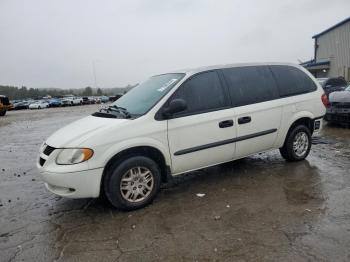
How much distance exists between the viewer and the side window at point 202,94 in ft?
14.2

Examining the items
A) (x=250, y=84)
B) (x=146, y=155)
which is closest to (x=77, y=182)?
(x=146, y=155)

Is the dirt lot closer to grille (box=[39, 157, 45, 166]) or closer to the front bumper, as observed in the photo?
the front bumper

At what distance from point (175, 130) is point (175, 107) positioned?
34 centimetres

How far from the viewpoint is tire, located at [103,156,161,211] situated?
150 inches

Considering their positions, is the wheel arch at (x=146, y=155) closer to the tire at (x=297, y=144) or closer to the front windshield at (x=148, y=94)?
the front windshield at (x=148, y=94)

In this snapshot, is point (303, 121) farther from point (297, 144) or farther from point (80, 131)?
point (80, 131)

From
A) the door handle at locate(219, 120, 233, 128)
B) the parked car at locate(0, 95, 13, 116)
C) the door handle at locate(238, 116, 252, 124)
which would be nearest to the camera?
the door handle at locate(219, 120, 233, 128)

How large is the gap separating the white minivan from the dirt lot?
1.29 ft

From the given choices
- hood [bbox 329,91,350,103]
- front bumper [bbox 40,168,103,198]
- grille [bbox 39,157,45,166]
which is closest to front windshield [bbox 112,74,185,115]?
front bumper [bbox 40,168,103,198]

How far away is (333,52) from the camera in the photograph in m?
31.5

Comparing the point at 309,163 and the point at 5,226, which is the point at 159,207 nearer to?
the point at 5,226

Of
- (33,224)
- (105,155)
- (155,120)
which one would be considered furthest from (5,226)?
(155,120)

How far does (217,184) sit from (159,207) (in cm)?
117

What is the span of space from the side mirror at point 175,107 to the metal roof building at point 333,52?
90.1 feet
